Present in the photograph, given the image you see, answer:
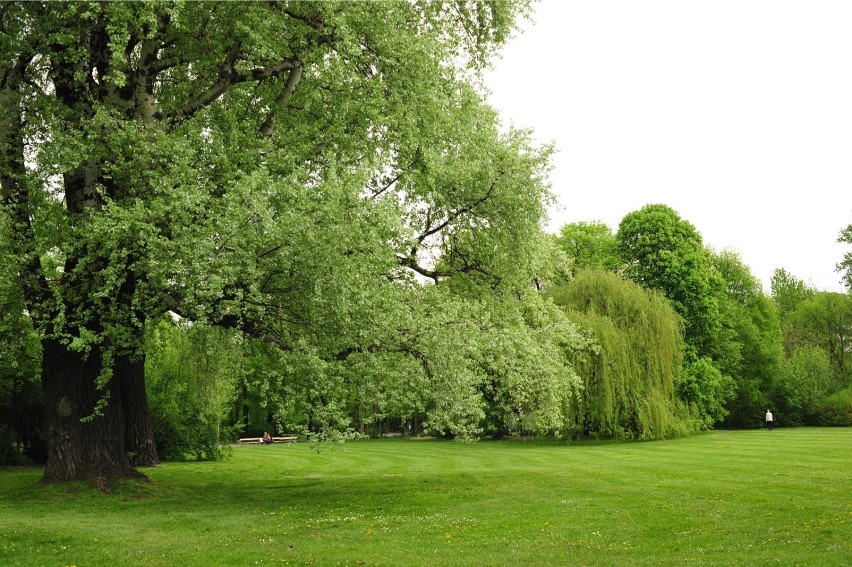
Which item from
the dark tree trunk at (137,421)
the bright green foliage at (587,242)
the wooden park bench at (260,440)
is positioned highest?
the bright green foliage at (587,242)

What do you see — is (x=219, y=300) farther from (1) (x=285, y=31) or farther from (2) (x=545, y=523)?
(2) (x=545, y=523)

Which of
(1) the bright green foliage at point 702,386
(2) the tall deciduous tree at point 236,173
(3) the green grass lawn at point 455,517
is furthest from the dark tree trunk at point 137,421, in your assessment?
(1) the bright green foliage at point 702,386

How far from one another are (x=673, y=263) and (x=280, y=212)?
41577mm

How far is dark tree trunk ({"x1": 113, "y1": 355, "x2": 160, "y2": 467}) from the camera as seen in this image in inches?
1047

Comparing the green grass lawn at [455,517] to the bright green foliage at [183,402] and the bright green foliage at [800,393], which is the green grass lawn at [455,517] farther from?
the bright green foliage at [800,393]

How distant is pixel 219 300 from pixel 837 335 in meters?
76.8

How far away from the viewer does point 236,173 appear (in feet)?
56.7

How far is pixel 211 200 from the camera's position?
671 inches

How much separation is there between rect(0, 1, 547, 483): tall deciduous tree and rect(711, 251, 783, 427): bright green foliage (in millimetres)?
42708

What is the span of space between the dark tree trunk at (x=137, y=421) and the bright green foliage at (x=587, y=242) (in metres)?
36.2

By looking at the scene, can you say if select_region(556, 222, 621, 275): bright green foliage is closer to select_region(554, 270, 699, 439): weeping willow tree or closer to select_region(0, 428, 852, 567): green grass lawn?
select_region(554, 270, 699, 439): weeping willow tree

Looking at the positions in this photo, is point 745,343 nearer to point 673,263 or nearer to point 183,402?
point 673,263

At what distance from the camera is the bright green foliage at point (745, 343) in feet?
204

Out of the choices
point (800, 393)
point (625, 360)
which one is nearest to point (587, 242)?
point (800, 393)
